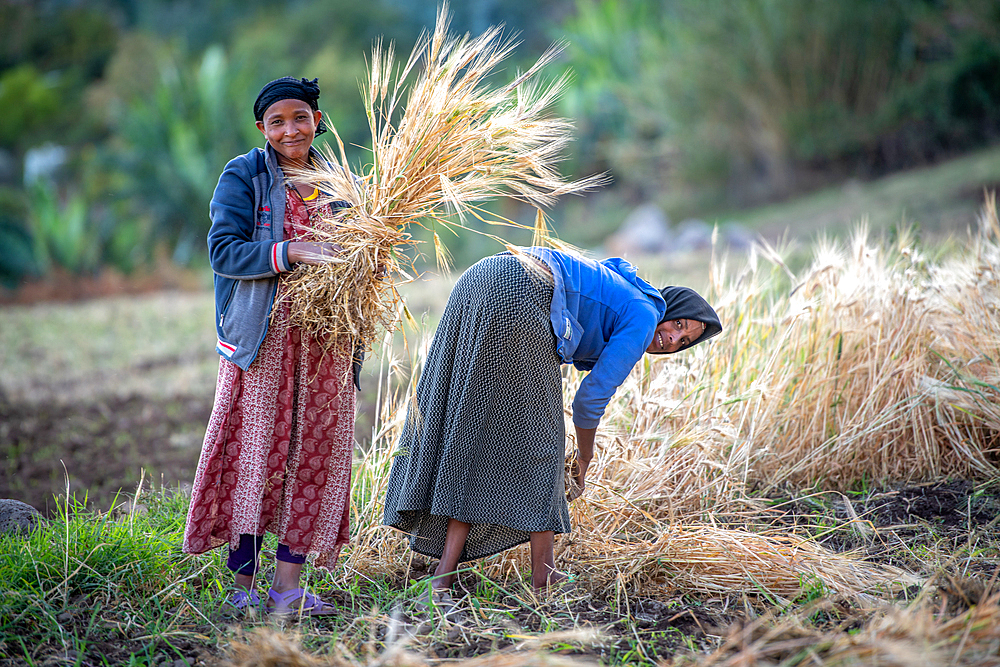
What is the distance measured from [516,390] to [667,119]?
39.8ft

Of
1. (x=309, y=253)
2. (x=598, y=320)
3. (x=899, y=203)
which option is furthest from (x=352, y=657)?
(x=899, y=203)

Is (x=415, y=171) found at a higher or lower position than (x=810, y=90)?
lower

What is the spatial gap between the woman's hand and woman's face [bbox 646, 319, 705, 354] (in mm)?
1046

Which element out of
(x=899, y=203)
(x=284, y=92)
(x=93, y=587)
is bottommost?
(x=93, y=587)

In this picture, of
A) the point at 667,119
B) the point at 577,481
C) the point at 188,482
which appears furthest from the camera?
the point at 667,119

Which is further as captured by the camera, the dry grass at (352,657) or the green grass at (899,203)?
the green grass at (899,203)

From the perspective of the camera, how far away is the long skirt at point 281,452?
2.32 m

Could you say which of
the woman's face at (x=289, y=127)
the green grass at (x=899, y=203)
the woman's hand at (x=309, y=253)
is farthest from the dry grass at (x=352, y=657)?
the green grass at (x=899, y=203)

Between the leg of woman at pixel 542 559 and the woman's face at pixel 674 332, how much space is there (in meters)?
0.69

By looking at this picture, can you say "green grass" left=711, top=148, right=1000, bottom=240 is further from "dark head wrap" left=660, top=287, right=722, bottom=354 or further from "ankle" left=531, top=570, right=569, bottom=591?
"ankle" left=531, top=570, right=569, bottom=591

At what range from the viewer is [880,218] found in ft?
27.7

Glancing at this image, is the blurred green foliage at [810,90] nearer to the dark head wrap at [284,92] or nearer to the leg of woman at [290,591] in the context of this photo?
the dark head wrap at [284,92]

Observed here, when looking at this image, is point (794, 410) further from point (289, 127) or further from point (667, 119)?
point (667, 119)

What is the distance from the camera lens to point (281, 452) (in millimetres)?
2373
